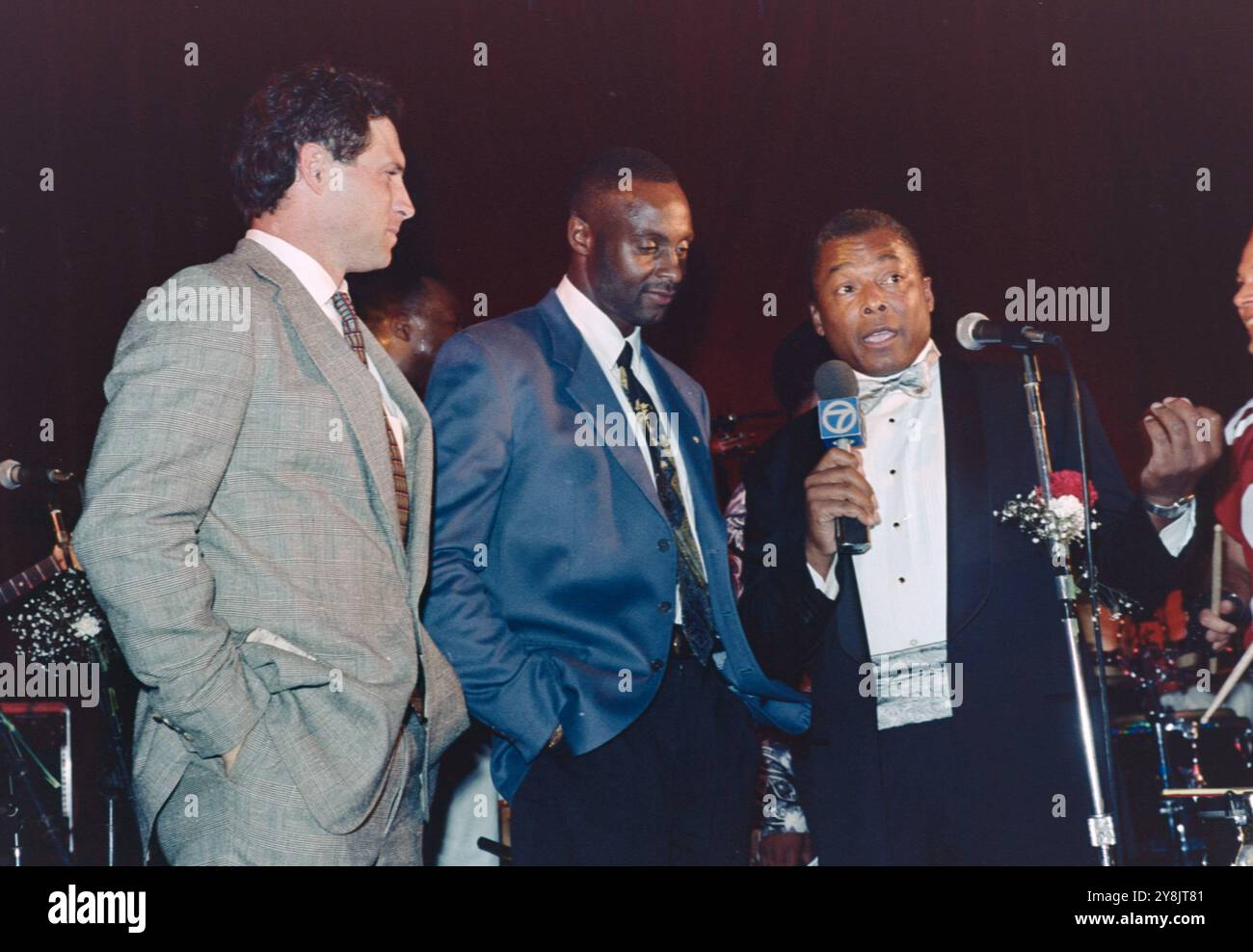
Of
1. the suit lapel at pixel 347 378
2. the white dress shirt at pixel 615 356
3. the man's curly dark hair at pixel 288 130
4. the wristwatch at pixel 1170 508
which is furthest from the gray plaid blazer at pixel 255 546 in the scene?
the wristwatch at pixel 1170 508

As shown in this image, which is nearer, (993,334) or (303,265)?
(303,265)

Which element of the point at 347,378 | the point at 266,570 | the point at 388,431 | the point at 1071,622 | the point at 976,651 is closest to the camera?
the point at 266,570

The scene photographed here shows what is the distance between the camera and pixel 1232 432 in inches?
137

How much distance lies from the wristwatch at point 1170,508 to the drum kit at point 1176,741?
8.9 inches

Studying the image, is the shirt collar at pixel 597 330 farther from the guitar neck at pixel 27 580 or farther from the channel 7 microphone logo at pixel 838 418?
the guitar neck at pixel 27 580

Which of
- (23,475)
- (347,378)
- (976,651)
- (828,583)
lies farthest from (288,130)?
(976,651)

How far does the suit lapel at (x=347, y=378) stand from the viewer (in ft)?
7.75

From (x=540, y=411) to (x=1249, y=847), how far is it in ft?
6.78

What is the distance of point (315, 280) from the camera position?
2521 mm

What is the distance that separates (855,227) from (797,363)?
0.40 metres

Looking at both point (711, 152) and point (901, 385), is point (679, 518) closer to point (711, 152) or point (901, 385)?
point (901, 385)
